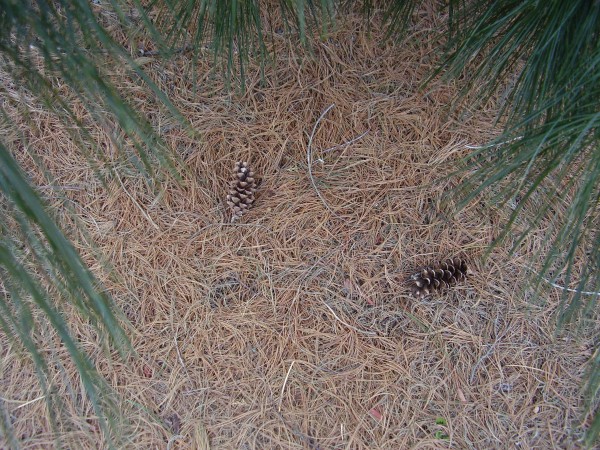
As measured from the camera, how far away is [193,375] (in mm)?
960

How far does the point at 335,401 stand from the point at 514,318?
0.42 meters

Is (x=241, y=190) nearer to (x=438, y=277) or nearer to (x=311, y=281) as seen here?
(x=311, y=281)

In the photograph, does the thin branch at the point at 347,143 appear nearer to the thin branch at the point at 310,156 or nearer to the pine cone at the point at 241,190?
the thin branch at the point at 310,156

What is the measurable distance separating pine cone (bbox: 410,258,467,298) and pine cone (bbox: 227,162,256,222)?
1.28ft

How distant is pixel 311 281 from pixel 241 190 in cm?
25

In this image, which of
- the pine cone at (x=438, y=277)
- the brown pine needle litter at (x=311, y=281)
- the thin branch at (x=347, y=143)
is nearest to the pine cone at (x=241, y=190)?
the brown pine needle litter at (x=311, y=281)

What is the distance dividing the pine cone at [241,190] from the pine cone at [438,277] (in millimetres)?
390

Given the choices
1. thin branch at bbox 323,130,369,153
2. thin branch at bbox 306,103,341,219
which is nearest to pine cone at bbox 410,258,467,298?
thin branch at bbox 306,103,341,219

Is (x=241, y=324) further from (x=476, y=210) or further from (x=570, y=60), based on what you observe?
(x=570, y=60)

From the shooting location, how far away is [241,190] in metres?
0.96

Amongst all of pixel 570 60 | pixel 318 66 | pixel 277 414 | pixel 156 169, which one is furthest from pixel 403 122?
pixel 277 414

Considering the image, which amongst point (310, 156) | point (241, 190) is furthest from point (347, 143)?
point (241, 190)

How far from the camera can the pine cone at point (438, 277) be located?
95cm

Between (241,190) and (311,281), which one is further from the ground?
(241,190)
